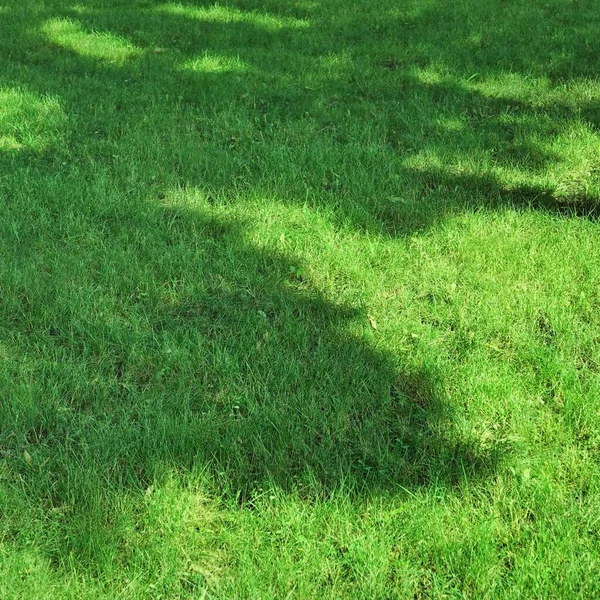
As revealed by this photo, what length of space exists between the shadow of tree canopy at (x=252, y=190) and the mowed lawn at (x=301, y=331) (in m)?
0.02

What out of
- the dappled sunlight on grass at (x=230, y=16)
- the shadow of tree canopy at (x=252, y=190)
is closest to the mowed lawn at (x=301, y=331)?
the shadow of tree canopy at (x=252, y=190)

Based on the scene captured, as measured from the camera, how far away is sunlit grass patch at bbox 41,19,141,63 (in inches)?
306

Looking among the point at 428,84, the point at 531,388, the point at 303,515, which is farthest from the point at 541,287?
the point at 428,84

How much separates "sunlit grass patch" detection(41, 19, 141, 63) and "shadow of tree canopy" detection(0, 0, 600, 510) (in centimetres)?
4

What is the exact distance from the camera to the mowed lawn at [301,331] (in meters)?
2.60

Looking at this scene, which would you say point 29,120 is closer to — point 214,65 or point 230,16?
point 214,65

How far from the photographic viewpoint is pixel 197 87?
272 inches

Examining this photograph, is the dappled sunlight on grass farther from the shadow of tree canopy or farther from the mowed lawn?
the mowed lawn

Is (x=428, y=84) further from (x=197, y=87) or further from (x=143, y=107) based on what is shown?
(x=143, y=107)

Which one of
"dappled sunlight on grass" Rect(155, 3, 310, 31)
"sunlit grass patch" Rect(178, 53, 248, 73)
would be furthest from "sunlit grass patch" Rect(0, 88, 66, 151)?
"dappled sunlight on grass" Rect(155, 3, 310, 31)

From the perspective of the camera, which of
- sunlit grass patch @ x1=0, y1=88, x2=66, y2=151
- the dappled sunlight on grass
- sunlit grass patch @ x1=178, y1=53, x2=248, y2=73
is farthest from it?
the dappled sunlight on grass

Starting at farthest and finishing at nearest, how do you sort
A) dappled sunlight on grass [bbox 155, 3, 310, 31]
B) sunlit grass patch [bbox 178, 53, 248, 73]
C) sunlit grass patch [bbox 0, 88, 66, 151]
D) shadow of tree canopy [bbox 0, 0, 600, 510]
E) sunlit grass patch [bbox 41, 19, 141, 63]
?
dappled sunlight on grass [bbox 155, 3, 310, 31], sunlit grass patch [bbox 41, 19, 141, 63], sunlit grass patch [bbox 178, 53, 248, 73], sunlit grass patch [bbox 0, 88, 66, 151], shadow of tree canopy [bbox 0, 0, 600, 510]

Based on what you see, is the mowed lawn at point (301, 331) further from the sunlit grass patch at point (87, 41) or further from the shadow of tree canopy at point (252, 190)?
the sunlit grass patch at point (87, 41)

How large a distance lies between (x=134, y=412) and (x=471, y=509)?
149 centimetres
